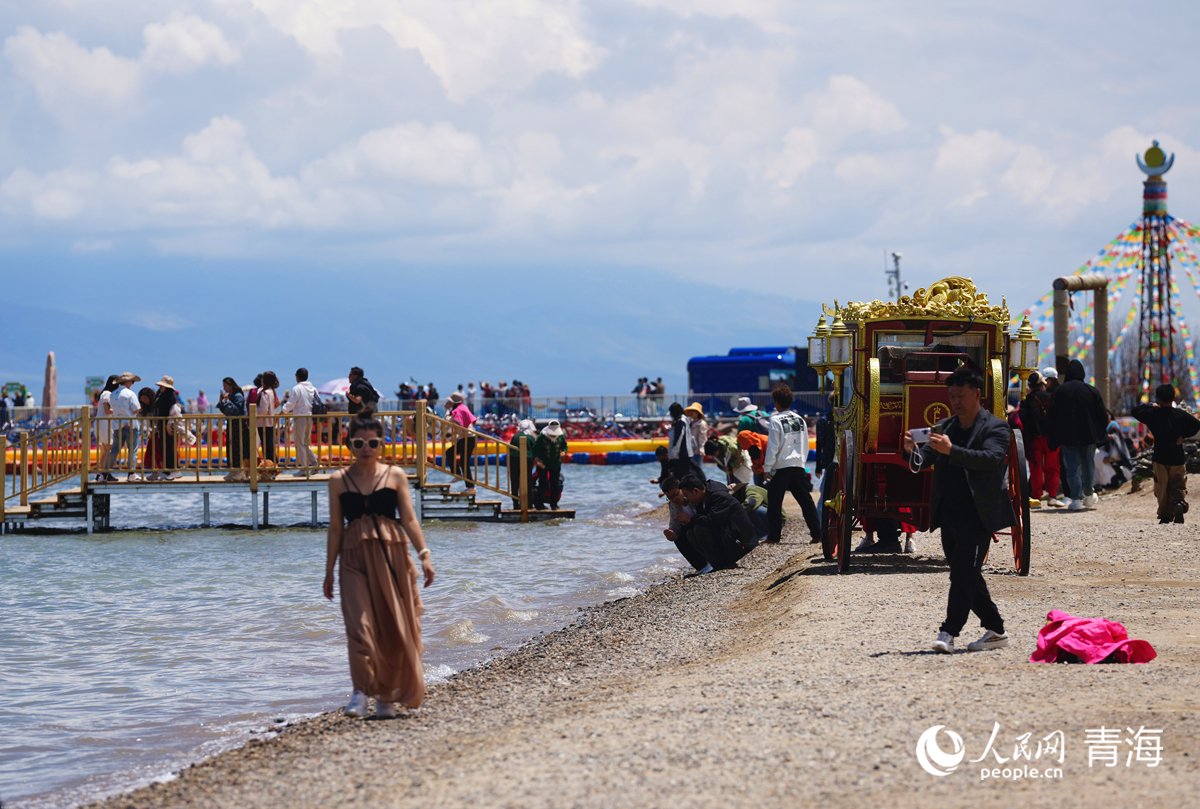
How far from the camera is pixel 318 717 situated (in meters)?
9.32

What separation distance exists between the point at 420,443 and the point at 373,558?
636 inches

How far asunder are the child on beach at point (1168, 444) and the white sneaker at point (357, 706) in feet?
33.9

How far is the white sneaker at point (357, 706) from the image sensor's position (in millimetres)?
8302

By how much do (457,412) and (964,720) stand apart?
731 inches

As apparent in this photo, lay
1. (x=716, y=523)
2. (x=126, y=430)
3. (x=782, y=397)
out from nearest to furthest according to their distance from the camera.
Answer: (x=782, y=397) < (x=716, y=523) < (x=126, y=430)

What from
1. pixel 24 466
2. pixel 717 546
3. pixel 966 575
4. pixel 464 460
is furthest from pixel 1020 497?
pixel 24 466

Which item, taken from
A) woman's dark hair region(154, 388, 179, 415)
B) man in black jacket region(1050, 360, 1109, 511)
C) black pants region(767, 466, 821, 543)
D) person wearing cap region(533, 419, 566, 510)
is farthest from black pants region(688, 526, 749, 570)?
woman's dark hair region(154, 388, 179, 415)

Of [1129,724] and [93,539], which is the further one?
[93,539]

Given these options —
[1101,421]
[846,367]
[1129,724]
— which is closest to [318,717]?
[1129,724]

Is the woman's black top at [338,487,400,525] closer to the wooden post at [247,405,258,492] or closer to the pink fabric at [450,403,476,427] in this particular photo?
the wooden post at [247,405,258,492]

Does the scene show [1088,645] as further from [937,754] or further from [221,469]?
[221,469]

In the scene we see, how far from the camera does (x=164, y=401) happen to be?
23250 millimetres

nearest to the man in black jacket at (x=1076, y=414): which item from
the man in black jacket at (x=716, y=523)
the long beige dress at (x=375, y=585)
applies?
the man in black jacket at (x=716, y=523)

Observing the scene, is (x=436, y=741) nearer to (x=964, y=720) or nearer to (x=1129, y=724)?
(x=964, y=720)
